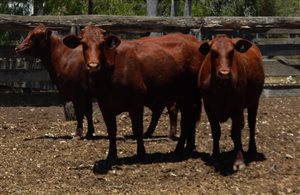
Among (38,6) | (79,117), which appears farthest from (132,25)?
(38,6)

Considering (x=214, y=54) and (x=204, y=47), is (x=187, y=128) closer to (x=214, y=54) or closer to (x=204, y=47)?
(x=204, y=47)

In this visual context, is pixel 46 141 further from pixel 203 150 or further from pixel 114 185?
pixel 114 185

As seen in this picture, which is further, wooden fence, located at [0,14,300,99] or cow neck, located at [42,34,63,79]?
wooden fence, located at [0,14,300,99]

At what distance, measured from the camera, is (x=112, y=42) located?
826 cm

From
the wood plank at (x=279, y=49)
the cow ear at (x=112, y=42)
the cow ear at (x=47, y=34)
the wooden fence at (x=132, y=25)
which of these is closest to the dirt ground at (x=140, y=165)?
the cow ear at (x=112, y=42)

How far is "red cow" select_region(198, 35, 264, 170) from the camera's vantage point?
26.1 feet

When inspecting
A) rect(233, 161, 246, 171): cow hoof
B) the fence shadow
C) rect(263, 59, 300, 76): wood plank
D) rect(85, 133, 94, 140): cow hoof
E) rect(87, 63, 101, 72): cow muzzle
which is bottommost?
rect(85, 133, 94, 140): cow hoof

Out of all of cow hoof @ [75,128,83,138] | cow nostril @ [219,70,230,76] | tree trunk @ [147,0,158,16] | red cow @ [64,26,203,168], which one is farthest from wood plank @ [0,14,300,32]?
cow nostril @ [219,70,230,76]

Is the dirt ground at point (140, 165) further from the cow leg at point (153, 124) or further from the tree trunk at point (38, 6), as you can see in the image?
the tree trunk at point (38, 6)

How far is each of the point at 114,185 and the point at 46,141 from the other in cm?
326

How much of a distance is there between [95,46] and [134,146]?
2.30 metres

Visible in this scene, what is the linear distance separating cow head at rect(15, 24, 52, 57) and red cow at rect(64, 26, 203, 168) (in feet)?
9.63

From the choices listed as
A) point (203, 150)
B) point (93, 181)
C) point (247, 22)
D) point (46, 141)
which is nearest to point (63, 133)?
point (46, 141)

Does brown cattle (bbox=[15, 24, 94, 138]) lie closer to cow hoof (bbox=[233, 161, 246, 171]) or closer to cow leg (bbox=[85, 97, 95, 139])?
cow leg (bbox=[85, 97, 95, 139])
